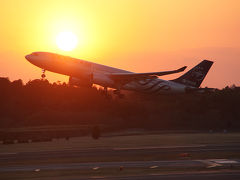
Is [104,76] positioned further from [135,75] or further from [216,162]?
[216,162]

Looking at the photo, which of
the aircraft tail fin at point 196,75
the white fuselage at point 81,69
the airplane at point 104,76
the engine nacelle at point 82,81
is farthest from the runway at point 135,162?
the aircraft tail fin at point 196,75

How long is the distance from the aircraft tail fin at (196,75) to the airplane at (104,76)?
1.13ft

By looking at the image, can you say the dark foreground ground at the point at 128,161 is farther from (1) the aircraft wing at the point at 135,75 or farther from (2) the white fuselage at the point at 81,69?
(2) the white fuselage at the point at 81,69

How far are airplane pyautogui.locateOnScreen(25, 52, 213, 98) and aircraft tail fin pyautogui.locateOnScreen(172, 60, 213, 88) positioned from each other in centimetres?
35

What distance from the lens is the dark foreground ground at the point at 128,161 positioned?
87.9 feet

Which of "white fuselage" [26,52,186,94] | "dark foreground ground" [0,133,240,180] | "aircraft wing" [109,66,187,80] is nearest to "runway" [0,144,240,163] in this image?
"dark foreground ground" [0,133,240,180]

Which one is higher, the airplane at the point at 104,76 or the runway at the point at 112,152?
the airplane at the point at 104,76

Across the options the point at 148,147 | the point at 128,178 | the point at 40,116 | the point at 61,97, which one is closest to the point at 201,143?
the point at 148,147

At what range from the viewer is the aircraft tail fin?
63312 millimetres

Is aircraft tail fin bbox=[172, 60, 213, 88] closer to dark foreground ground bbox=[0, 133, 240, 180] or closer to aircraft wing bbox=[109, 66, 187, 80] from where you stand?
aircraft wing bbox=[109, 66, 187, 80]

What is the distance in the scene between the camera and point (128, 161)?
3316 cm

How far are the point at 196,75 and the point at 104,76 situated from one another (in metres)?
16.0

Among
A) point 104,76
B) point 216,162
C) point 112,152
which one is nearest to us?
point 216,162

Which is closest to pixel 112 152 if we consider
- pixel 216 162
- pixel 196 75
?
pixel 216 162
